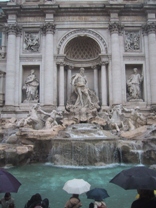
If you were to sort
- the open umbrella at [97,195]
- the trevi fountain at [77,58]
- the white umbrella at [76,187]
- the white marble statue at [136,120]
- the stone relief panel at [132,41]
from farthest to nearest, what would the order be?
1. the stone relief panel at [132,41]
2. the trevi fountain at [77,58]
3. the white marble statue at [136,120]
4. the white umbrella at [76,187]
5. the open umbrella at [97,195]

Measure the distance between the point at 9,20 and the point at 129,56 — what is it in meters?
11.6

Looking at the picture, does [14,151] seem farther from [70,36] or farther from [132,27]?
[132,27]

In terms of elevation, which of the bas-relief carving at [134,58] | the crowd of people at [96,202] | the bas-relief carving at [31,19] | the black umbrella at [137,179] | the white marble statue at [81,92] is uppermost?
the bas-relief carving at [31,19]

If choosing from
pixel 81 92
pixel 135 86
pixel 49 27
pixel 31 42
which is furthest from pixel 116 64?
pixel 31 42

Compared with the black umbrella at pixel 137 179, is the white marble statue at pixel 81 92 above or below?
above

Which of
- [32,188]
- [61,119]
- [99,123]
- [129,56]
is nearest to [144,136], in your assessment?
[99,123]

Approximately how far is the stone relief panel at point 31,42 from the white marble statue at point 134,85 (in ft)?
30.4

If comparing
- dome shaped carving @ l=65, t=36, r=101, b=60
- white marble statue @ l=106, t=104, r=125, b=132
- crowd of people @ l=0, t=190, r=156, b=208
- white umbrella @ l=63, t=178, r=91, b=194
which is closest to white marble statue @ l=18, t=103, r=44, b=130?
white marble statue @ l=106, t=104, r=125, b=132

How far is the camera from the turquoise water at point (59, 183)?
657cm

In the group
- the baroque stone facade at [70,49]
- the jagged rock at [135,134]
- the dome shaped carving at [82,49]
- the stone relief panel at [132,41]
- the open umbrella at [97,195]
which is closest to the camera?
the open umbrella at [97,195]

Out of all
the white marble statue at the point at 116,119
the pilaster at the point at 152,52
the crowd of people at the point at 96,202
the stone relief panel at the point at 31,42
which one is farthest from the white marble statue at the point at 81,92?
the crowd of people at the point at 96,202

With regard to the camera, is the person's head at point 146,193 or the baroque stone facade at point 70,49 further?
the baroque stone facade at point 70,49

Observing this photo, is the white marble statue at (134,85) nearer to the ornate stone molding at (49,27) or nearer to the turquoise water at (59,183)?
the ornate stone molding at (49,27)

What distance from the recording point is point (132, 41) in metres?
20.8
